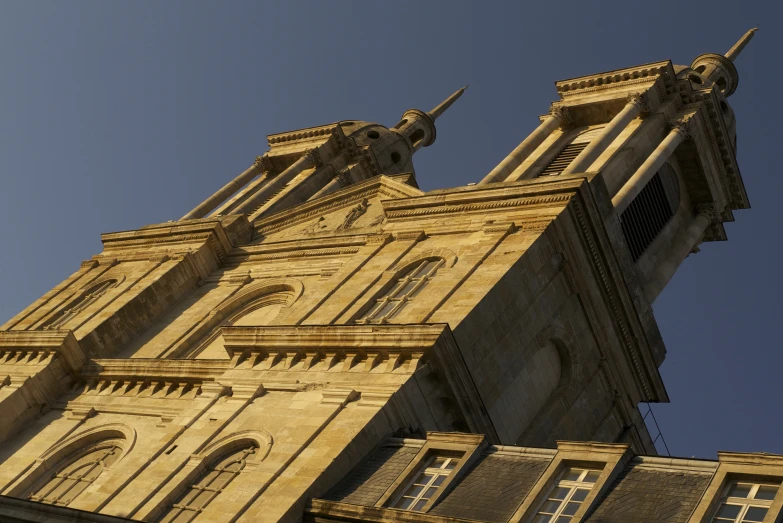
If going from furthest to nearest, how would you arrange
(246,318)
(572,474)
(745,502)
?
1. (246,318)
2. (572,474)
3. (745,502)

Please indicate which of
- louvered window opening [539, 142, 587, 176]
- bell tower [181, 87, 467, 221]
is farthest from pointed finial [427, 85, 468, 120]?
louvered window opening [539, 142, 587, 176]

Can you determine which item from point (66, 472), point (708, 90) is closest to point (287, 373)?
point (66, 472)

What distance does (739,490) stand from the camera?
19875 millimetres

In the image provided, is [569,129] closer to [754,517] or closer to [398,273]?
[398,273]

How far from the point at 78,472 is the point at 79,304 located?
36.6 ft

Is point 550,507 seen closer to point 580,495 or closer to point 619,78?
point 580,495

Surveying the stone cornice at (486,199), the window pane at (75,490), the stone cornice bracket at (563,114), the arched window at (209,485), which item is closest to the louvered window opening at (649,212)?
the stone cornice bracket at (563,114)

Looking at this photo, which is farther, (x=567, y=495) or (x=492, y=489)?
(x=492, y=489)

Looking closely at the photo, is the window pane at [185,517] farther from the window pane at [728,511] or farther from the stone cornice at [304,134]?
the stone cornice at [304,134]

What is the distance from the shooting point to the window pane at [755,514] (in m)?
18.8

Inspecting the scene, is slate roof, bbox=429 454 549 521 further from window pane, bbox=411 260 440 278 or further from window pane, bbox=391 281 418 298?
window pane, bbox=411 260 440 278

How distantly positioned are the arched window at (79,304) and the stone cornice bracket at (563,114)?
1763 centimetres

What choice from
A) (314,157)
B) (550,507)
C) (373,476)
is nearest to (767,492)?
(550,507)

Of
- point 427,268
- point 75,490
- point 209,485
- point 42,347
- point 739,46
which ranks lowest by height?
point 75,490
